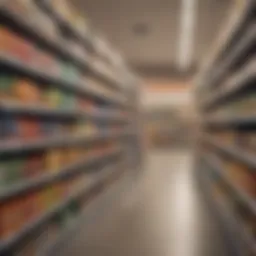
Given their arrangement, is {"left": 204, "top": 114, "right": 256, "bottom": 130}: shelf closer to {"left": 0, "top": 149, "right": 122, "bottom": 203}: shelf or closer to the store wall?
{"left": 0, "top": 149, "right": 122, "bottom": 203}: shelf

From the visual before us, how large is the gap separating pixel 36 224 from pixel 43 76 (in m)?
1.18

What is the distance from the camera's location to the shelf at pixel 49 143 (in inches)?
107

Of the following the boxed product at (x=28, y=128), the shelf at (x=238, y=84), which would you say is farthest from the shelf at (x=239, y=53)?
the boxed product at (x=28, y=128)

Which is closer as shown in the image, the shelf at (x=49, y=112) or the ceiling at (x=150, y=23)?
the shelf at (x=49, y=112)

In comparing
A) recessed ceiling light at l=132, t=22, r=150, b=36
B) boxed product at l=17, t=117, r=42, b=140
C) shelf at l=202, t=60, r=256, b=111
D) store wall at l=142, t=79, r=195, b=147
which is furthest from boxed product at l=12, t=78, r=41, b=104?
store wall at l=142, t=79, r=195, b=147

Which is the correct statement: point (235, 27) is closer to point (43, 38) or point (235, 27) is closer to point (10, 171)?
point (43, 38)

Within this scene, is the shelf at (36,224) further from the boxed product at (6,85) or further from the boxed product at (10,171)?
the boxed product at (6,85)

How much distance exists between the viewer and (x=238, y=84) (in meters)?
3.63

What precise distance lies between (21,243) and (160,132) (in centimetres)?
1322

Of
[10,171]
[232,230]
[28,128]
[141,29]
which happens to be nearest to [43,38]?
[28,128]

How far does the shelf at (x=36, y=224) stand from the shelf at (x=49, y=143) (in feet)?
1.80

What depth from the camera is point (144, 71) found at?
14.8 metres

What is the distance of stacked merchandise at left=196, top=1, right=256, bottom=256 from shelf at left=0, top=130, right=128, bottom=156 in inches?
63.3

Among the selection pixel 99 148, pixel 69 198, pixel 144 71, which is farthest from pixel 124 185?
pixel 144 71
